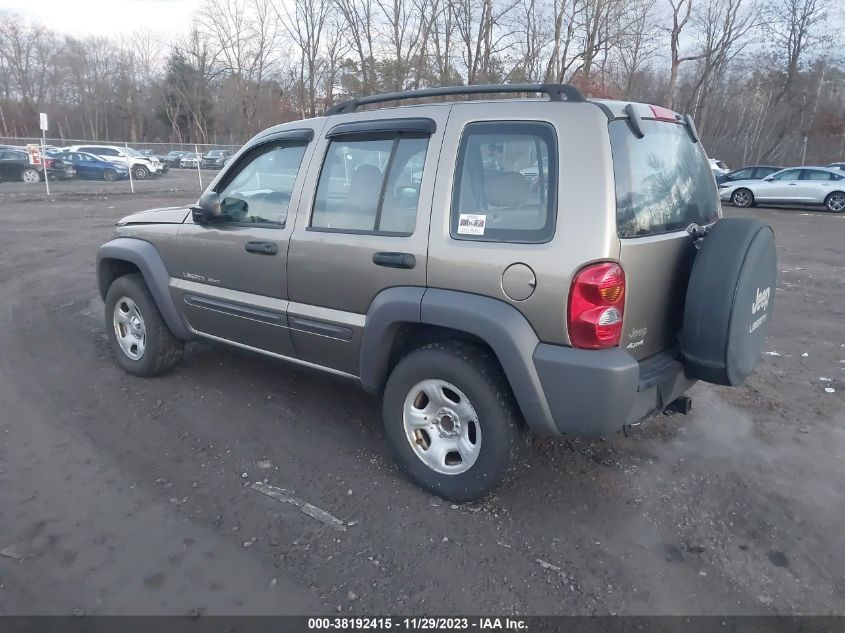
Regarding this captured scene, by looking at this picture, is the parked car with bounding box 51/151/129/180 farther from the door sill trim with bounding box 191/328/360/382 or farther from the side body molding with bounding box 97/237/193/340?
the door sill trim with bounding box 191/328/360/382

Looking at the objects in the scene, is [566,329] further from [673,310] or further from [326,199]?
[326,199]

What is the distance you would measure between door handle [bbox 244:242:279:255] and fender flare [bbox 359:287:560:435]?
0.91m

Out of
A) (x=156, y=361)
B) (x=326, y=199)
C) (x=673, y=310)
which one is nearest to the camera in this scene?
(x=673, y=310)

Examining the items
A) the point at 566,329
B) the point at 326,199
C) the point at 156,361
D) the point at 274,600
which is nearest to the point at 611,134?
the point at 566,329

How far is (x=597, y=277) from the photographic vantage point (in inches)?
105

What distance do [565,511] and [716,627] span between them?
886mm

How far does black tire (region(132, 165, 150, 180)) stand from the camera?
3040cm

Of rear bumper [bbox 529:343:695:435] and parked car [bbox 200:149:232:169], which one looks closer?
rear bumper [bbox 529:343:695:435]

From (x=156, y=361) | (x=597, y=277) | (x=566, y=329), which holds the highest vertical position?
(x=597, y=277)

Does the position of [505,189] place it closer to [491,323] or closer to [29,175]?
→ [491,323]

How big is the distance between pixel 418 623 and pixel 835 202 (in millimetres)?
24156

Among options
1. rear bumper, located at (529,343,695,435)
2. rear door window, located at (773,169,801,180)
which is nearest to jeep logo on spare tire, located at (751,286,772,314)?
rear bumper, located at (529,343,695,435)

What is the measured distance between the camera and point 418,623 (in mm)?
2463

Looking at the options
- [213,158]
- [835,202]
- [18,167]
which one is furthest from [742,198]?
[213,158]
